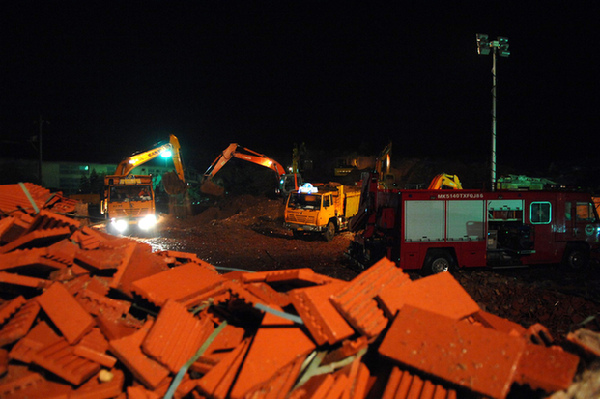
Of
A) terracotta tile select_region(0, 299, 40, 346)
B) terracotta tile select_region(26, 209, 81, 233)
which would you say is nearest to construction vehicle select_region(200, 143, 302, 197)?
terracotta tile select_region(26, 209, 81, 233)

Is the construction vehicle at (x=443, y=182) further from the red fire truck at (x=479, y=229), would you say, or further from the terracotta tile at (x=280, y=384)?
the terracotta tile at (x=280, y=384)

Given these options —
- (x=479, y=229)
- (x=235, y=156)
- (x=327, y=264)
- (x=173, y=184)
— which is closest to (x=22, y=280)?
(x=327, y=264)

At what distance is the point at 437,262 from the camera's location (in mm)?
9242

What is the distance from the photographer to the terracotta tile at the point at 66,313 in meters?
3.55

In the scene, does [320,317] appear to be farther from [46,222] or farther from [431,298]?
[46,222]

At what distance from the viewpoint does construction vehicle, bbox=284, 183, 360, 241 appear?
15.0 metres

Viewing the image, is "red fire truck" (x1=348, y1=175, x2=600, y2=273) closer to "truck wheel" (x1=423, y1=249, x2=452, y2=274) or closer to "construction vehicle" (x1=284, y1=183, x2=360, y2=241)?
"truck wheel" (x1=423, y1=249, x2=452, y2=274)

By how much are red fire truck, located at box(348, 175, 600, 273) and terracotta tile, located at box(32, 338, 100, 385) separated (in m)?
7.50

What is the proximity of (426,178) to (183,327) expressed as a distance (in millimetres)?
32446

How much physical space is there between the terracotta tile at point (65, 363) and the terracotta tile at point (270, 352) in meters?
1.56

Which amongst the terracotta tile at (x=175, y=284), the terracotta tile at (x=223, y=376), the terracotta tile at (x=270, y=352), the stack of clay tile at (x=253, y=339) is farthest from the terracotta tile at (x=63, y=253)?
the terracotta tile at (x=270, y=352)

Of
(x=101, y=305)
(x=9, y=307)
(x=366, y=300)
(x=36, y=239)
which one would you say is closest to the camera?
(x=366, y=300)

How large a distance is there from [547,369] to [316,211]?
1238 centimetres

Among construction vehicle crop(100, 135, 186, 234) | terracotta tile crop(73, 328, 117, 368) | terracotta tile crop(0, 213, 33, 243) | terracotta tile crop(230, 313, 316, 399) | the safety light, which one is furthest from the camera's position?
the safety light
